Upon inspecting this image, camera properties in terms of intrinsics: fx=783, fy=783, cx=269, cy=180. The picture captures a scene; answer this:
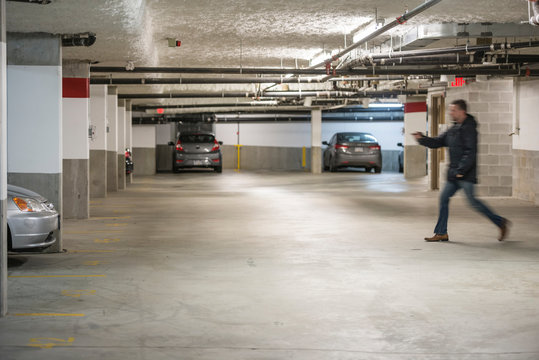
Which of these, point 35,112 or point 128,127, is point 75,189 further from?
point 128,127

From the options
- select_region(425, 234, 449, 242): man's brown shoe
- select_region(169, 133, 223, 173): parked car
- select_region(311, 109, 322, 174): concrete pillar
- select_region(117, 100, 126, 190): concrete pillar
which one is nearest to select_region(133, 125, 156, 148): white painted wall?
select_region(169, 133, 223, 173): parked car

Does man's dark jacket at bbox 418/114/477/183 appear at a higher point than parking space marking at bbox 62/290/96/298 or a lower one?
higher

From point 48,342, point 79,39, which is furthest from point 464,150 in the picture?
point 48,342

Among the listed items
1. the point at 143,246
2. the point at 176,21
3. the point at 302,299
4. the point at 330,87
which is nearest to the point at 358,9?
the point at 176,21

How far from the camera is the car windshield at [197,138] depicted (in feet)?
89.2

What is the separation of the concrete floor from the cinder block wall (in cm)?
429

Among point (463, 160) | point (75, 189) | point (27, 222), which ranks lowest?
point (27, 222)

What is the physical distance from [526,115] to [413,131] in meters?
9.63

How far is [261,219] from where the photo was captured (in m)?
12.0

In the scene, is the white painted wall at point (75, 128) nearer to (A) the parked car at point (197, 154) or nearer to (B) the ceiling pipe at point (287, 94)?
(B) the ceiling pipe at point (287, 94)

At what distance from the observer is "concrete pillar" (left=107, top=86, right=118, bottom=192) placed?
1833 cm

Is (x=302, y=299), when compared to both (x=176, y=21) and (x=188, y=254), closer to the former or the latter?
(x=188, y=254)

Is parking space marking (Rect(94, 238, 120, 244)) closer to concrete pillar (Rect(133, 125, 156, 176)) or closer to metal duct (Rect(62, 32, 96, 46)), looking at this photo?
metal duct (Rect(62, 32, 96, 46))

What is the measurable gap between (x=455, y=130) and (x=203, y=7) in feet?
10.7
